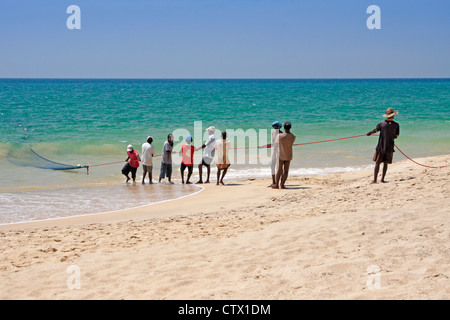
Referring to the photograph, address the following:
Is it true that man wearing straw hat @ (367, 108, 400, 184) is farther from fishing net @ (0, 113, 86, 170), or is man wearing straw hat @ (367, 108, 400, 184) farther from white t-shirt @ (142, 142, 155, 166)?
fishing net @ (0, 113, 86, 170)

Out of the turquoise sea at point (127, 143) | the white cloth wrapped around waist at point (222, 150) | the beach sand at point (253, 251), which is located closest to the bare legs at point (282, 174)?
the white cloth wrapped around waist at point (222, 150)

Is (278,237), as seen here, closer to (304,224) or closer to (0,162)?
(304,224)

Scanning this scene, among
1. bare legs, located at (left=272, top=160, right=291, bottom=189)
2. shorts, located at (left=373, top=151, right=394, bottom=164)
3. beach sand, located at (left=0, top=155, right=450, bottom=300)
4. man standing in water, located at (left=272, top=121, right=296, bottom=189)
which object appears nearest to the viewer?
beach sand, located at (left=0, top=155, right=450, bottom=300)

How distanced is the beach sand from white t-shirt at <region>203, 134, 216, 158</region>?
3.63 metres

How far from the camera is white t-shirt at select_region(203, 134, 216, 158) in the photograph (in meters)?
12.3

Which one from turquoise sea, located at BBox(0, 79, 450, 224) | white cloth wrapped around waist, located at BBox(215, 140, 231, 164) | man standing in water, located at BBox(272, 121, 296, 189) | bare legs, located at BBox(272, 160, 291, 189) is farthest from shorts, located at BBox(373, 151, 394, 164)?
turquoise sea, located at BBox(0, 79, 450, 224)

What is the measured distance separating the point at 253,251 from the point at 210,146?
6694 mm

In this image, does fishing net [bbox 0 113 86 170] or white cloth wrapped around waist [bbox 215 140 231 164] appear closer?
white cloth wrapped around waist [bbox 215 140 231 164]

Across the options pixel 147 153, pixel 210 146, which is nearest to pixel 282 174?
pixel 210 146

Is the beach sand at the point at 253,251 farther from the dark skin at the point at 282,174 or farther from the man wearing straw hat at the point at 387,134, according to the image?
the dark skin at the point at 282,174
